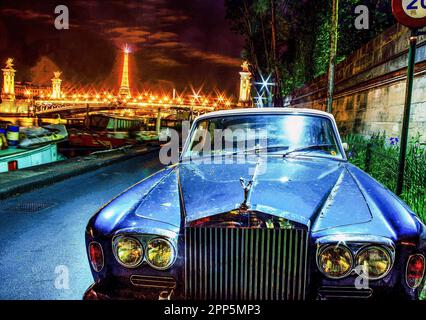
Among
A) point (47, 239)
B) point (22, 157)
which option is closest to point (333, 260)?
point (47, 239)

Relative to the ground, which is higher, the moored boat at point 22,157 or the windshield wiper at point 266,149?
the windshield wiper at point 266,149

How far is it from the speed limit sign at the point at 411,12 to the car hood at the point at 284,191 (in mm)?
2433

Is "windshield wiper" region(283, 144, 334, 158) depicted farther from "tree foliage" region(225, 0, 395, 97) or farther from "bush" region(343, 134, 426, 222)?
"tree foliage" region(225, 0, 395, 97)

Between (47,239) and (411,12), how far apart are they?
5.41 m

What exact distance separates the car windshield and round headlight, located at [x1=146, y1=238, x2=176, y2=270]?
1.77m

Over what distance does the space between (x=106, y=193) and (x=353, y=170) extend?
5676 millimetres

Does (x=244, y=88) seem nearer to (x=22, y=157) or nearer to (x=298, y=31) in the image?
(x=298, y=31)

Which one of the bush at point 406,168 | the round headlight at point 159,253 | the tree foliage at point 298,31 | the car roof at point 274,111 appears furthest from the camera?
the tree foliage at point 298,31

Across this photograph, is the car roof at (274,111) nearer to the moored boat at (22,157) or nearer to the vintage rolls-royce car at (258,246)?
the vintage rolls-royce car at (258,246)

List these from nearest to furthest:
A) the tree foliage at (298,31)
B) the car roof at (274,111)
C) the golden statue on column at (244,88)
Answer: the car roof at (274,111) < the tree foliage at (298,31) < the golden statue on column at (244,88)

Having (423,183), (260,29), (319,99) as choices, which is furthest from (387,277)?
(260,29)

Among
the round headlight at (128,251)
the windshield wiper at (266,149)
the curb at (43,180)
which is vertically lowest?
the curb at (43,180)

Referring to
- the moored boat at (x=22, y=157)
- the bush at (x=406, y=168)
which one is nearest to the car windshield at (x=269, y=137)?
the bush at (x=406, y=168)

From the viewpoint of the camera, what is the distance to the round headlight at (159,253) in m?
2.11
